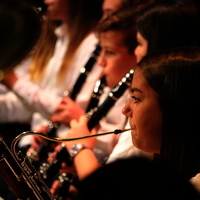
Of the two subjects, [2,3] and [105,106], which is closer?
[2,3]

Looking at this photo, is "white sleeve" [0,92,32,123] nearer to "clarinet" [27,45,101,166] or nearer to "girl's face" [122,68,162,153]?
"clarinet" [27,45,101,166]

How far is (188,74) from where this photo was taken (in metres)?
1.00

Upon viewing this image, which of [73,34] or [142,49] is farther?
[73,34]

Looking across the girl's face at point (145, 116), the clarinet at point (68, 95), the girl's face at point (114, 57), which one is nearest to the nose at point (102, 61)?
the girl's face at point (114, 57)

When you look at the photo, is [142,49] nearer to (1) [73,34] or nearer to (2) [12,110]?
(1) [73,34]

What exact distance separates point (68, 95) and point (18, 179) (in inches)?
33.0

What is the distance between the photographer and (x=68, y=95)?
1.93 metres

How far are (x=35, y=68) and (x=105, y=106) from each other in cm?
64

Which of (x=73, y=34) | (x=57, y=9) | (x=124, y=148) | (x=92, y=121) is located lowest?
(x=124, y=148)

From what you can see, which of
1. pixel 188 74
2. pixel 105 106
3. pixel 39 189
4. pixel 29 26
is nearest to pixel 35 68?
pixel 105 106

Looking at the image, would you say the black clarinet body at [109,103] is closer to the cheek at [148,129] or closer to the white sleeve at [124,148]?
the white sleeve at [124,148]

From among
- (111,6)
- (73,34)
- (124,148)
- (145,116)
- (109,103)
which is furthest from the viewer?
(73,34)

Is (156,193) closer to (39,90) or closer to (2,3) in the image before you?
(2,3)

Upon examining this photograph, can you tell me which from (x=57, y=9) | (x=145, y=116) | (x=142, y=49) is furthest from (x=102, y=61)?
(x=145, y=116)
